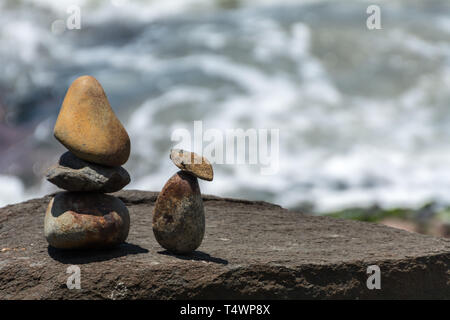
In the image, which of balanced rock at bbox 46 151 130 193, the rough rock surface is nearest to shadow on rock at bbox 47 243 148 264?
the rough rock surface

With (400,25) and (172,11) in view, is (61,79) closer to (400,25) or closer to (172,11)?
(172,11)

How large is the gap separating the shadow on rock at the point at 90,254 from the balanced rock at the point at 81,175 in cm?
34

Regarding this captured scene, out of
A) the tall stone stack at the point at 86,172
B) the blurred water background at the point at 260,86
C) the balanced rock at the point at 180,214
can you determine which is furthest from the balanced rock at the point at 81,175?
the blurred water background at the point at 260,86

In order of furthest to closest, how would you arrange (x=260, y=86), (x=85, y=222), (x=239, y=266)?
(x=260, y=86)
(x=85, y=222)
(x=239, y=266)

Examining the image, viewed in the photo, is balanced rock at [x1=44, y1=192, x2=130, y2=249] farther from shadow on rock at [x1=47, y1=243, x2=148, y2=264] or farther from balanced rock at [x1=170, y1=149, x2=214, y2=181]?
balanced rock at [x1=170, y1=149, x2=214, y2=181]

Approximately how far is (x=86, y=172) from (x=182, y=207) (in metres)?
0.55

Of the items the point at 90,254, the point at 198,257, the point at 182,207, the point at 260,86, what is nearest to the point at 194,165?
the point at 182,207

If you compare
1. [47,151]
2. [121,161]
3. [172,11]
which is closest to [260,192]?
[47,151]

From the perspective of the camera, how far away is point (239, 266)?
3514 mm

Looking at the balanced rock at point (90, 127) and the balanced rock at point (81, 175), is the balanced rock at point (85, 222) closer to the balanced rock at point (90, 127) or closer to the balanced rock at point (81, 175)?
the balanced rock at point (81, 175)

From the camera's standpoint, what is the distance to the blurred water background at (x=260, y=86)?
873 centimetres

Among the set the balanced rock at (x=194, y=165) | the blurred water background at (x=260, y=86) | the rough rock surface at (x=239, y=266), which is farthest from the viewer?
the blurred water background at (x=260, y=86)

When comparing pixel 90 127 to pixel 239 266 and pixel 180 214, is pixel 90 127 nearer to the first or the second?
pixel 180 214

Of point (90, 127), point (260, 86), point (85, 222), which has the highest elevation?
point (260, 86)
